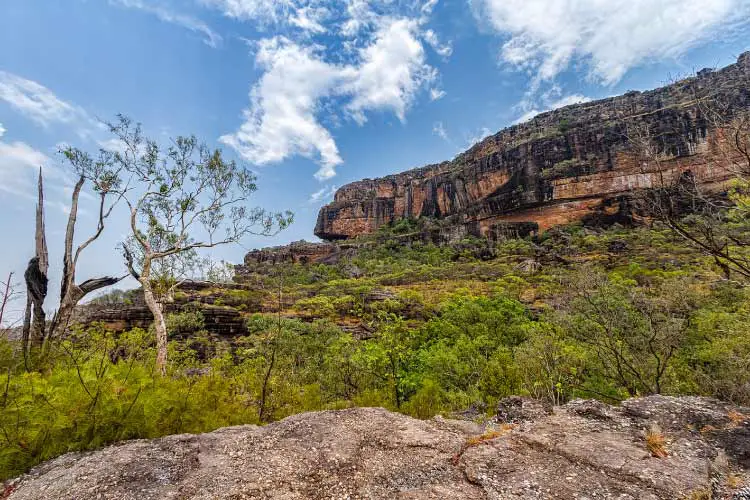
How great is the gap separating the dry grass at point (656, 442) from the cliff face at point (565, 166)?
56481 mm

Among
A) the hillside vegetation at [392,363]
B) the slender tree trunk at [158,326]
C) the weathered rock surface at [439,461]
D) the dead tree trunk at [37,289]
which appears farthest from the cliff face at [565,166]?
the dead tree trunk at [37,289]

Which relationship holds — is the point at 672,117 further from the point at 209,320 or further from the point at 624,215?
the point at 209,320

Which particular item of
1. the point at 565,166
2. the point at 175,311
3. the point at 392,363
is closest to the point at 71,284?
the point at 392,363

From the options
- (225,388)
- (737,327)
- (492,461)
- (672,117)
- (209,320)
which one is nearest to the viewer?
(492,461)

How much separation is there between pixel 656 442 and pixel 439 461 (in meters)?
2.21

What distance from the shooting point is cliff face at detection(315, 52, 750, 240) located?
53.7 meters

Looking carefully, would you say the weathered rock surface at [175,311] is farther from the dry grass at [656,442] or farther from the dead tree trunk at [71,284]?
the dry grass at [656,442]

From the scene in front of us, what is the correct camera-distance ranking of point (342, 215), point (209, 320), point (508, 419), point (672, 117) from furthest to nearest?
point (342, 215) → point (672, 117) → point (209, 320) → point (508, 419)

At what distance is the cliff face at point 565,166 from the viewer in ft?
176

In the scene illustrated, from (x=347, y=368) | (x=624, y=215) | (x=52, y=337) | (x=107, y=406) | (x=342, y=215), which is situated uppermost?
(x=342, y=215)

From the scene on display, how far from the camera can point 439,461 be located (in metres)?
3.46

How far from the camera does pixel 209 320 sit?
25.7m

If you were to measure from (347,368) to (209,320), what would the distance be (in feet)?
61.7

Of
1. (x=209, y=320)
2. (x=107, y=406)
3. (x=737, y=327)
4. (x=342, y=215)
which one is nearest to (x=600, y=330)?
(x=737, y=327)
